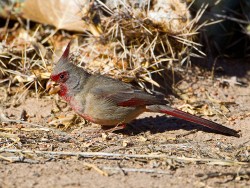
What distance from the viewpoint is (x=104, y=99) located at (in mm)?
5254

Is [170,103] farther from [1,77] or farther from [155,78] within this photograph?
[1,77]

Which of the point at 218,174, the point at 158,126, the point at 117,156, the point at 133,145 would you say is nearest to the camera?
the point at 218,174

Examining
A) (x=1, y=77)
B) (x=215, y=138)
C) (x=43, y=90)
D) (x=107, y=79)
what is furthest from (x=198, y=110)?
(x=1, y=77)

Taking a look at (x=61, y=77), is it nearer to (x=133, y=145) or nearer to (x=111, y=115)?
(x=111, y=115)

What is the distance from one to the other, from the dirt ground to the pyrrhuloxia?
0.17 m

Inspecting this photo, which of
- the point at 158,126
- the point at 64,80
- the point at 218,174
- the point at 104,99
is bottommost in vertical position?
the point at 158,126

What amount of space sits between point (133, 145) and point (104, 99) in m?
0.60

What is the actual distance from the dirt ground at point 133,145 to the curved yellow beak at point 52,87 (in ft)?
1.14

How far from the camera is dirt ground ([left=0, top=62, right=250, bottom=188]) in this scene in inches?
162

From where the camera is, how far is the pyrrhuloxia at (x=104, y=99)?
523cm

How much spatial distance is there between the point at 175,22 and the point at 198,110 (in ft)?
3.26

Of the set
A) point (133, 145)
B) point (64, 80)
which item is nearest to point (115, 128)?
point (133, 145)

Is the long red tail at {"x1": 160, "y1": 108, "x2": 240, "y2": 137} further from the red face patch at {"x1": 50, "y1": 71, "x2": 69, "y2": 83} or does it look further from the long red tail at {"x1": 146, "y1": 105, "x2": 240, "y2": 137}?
the red face patch at {"x1": 50, "y1": 71, "x2": 69, "y2": 83}

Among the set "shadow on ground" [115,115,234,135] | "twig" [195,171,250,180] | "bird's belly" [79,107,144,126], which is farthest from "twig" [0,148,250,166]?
"shadow on ground" [115,115,234,135]
